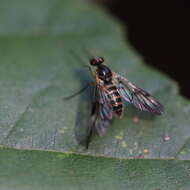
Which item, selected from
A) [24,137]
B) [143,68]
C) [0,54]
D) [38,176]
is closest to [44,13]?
[0,54]

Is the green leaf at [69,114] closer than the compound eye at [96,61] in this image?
Yes

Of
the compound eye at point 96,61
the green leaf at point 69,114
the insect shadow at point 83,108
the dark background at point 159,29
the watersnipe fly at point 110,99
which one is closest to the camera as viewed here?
the green leaf at point 69,114

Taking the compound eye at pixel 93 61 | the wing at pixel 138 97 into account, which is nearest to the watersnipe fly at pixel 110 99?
the wing at pixel 138 97

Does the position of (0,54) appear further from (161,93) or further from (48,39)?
(161,93)

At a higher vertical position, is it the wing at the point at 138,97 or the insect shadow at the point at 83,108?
the wing at the point at 138,97

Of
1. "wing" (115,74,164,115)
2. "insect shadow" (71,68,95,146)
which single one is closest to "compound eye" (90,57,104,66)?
"insect shadow" (71,68,95,146)

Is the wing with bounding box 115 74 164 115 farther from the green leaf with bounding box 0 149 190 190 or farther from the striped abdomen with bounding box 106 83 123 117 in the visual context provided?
the green leaf with bounding box 0 149 190 190

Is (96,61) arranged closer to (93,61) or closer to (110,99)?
(93,61)

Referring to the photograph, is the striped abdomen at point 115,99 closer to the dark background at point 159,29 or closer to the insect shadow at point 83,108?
the insect shadow at point 83,108
